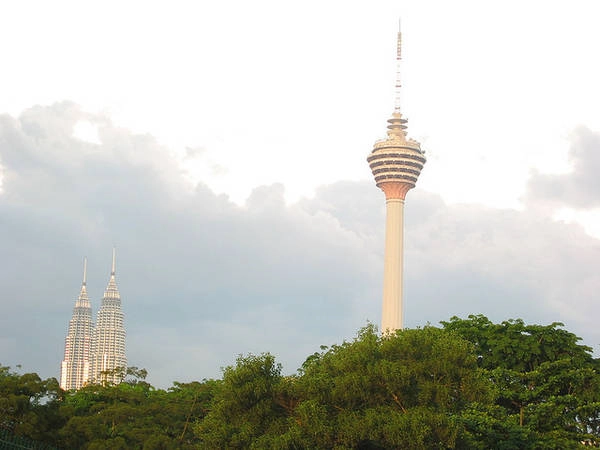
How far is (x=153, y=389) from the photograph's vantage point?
3332 inches

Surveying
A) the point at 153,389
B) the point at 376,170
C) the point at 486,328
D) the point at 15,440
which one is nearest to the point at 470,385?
the point at 15,440

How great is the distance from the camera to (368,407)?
43844 millimetres

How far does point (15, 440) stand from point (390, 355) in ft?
59.4

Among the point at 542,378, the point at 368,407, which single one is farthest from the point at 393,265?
the point at 368,407

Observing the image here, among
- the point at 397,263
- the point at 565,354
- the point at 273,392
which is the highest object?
the point at 397,263

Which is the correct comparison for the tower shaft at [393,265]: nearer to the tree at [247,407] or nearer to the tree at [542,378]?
the tree at [542,378]

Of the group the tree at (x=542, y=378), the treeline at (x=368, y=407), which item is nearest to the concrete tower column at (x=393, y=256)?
the tree at (x=542, y=378)

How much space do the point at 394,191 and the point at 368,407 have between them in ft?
495

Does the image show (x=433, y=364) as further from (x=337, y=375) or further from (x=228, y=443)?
(x=228, y=443)

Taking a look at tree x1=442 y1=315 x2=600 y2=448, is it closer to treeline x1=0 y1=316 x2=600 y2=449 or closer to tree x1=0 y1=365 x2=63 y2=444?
treeline x1=0 y1=316 x2=600 y2=449

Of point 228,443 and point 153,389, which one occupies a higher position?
point 153,389

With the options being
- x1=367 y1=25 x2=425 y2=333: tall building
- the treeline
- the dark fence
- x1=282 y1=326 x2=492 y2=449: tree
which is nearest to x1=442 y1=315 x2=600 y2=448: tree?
the treeline

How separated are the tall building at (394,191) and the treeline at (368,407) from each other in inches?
5103

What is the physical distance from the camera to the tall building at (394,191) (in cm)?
18912
